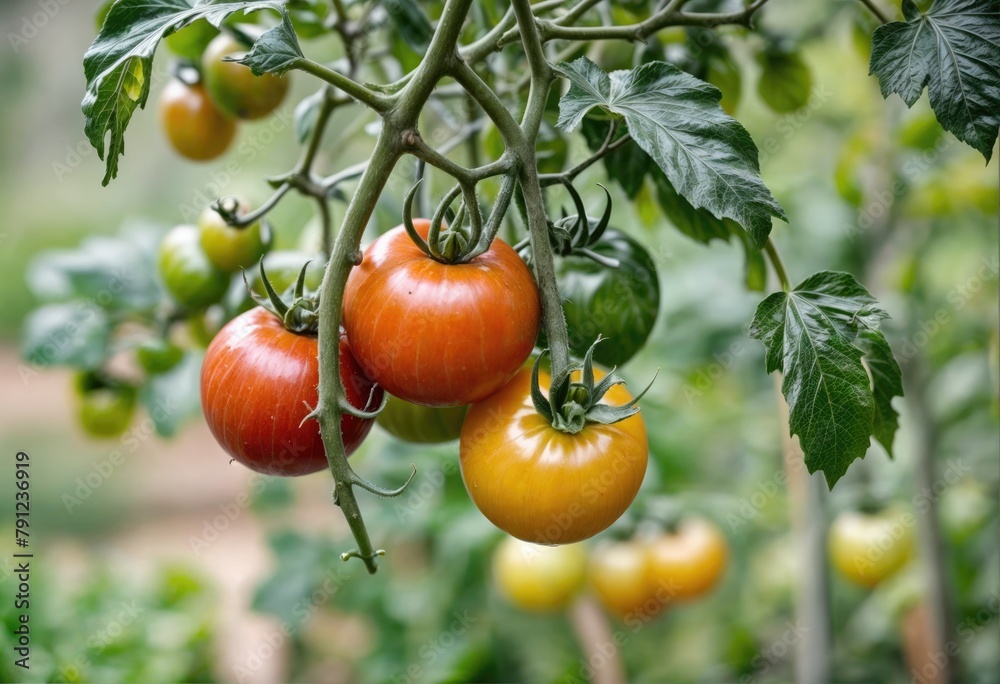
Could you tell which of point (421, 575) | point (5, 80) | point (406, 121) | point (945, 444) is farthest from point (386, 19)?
point (5, 80)

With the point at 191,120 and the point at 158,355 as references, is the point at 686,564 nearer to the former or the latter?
the point at 158,355

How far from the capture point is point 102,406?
0.87 meters

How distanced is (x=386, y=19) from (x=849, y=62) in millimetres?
1057

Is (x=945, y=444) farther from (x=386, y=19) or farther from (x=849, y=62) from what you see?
(x=386, y=19)

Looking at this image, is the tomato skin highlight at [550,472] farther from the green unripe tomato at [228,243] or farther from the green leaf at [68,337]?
the green leaf at [68,337]

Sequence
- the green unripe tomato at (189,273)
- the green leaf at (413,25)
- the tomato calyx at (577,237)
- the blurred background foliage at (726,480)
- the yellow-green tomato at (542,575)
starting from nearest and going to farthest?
the tomato calyx at (577,237), the green leaf at (413,25), the green unripe tomato at (189,273), the blurred background foliage at (726,480), the yellow-green tomato at (542,575)

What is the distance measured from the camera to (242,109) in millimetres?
665

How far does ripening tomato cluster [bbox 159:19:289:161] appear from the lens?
648mm

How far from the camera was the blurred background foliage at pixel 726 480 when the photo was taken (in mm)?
983

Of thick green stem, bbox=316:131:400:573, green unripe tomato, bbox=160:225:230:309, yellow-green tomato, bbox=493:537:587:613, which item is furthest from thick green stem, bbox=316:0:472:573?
yellow-green tomato, bbox=493:537:587:613

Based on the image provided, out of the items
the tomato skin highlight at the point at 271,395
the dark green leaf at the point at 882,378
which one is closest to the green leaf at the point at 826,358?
the dark green leaf at the point at 882,378

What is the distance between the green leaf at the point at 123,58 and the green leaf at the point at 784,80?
0.52 m

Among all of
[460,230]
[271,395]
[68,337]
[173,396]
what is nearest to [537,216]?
[460,230]

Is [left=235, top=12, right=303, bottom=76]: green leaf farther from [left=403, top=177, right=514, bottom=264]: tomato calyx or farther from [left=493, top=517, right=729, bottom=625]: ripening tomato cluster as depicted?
[left=493, top=517, right=729, bottom=625]: ripening tomato cluster
